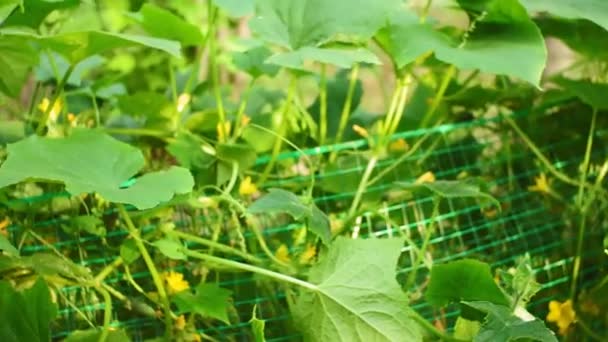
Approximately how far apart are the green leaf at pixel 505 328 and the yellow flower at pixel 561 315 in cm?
26

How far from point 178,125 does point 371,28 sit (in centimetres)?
36

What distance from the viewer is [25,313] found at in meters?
0.95

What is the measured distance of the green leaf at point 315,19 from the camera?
3.46 ft

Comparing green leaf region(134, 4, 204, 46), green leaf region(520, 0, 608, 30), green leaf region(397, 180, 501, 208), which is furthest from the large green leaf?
green leaf region(134, 4, 204, 46)

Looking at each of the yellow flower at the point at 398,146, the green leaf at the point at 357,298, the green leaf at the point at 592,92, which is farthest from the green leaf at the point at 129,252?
the green leaf at the point at 592,92

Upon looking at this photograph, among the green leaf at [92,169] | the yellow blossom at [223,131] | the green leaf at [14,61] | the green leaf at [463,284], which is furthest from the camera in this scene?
the yellow blossom at [223,131]

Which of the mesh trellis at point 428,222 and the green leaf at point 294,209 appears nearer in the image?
the green leaf at point 294,209

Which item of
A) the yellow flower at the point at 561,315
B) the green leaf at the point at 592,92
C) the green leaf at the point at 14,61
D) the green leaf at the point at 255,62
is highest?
the green leaf at the point at 14,61

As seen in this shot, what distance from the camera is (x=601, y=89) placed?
1300 millimetres

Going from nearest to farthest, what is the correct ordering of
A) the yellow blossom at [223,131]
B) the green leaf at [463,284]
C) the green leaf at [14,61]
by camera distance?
the green leaf at [463,284]
the green leaf at [14,61]
the yellow blossom at [223,131]

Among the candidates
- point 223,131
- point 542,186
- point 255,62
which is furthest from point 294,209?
point 542,186

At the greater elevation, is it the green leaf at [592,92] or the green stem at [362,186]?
the green leaf at [592,92]

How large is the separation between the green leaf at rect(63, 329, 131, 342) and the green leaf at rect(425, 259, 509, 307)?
35 cm

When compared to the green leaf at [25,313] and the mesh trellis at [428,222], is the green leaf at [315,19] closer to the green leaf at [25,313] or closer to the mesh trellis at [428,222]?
the mesh trellis at [428,222]
